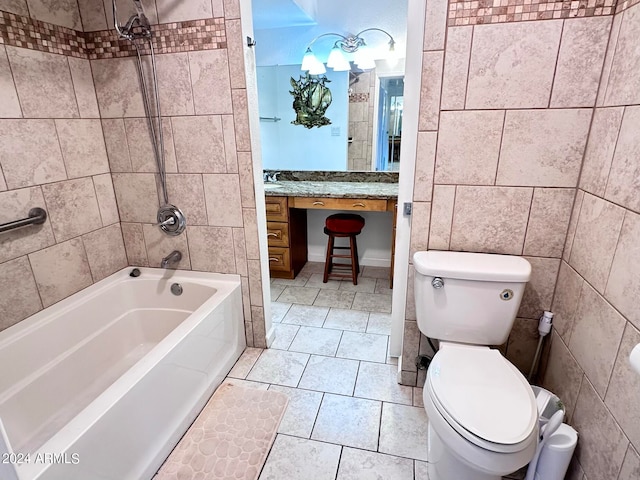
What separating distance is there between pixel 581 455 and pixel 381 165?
2.39m

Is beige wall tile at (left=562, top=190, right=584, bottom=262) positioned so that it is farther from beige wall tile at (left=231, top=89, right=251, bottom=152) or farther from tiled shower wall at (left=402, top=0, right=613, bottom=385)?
beige wall tile at (left=231, top=89, right=251, bottom=152)

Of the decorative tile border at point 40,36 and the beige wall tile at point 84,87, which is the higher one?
Answer: the decorative tile border at point 40,36

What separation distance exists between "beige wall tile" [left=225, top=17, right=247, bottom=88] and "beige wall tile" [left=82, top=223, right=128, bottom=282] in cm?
112

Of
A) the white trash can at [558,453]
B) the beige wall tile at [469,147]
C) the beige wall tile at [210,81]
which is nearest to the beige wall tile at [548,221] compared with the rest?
the beige wall tile at [469,147]

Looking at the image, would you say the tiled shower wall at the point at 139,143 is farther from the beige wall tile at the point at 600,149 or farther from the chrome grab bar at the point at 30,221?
the beige wall tile at the point at 600,149

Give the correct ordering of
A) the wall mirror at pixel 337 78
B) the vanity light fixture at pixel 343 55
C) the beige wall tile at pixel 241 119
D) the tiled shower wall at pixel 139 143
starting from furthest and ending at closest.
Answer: the vanity light fixture at pixel 343 55, the wall mirror at pixel 337 78, the beige wall tile at pixel 241 119, the tiled shower wall at pixel 139 143

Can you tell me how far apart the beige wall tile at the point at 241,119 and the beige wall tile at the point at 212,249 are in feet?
1.56

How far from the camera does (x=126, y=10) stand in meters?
1.72

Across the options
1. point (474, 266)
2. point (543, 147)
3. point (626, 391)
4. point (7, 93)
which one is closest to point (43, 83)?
point (7, 93)

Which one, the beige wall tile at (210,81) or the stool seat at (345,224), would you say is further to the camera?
the stool seat at (345,224)

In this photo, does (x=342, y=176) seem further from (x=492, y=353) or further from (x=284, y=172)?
(x=492, y=353)

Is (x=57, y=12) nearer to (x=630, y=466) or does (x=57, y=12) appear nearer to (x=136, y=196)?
(x=136, y=196)

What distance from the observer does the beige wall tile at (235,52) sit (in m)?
1.61

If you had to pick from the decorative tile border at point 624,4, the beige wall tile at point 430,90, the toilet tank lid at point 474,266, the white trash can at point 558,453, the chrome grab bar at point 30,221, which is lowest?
the white trash can at point 558,453
